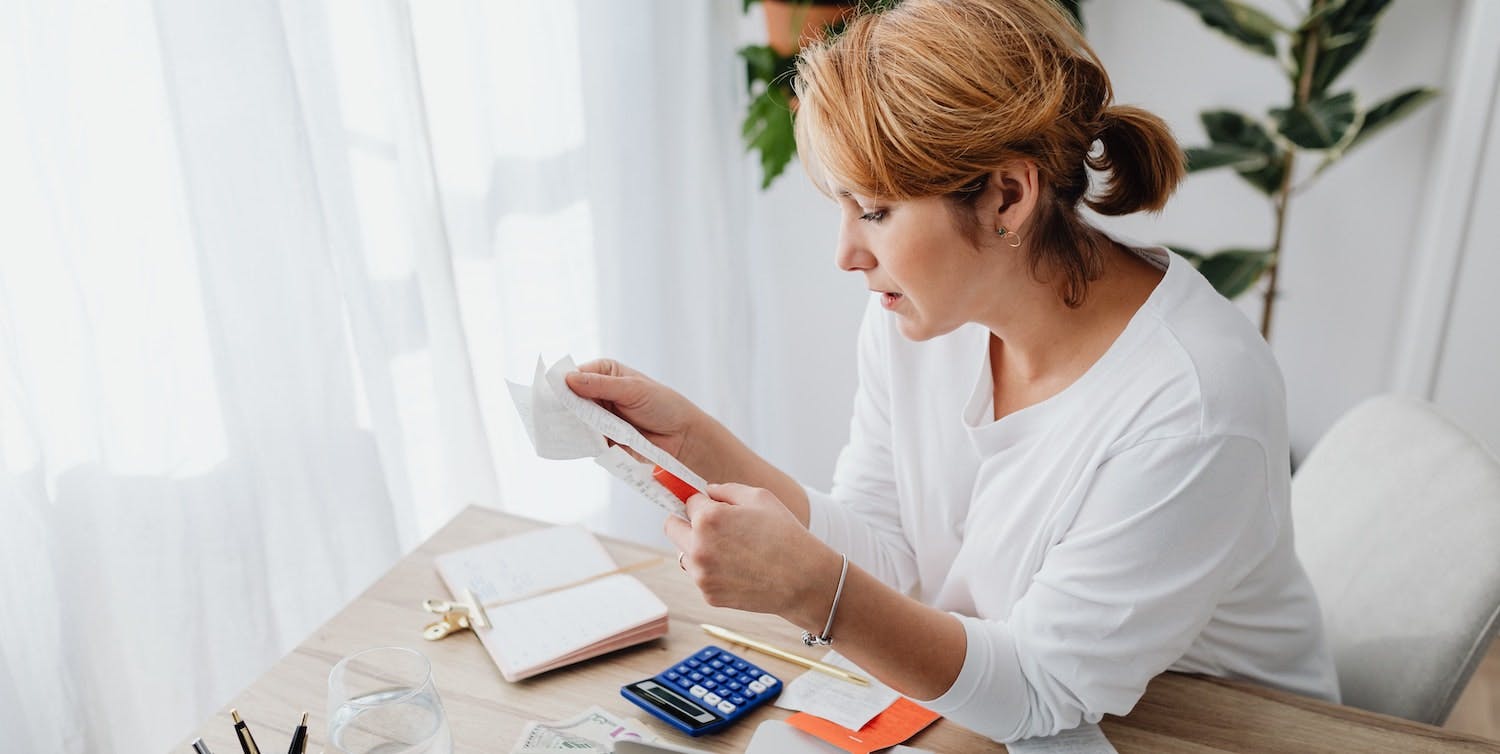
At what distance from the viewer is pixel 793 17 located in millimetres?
2439

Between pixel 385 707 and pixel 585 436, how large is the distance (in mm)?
323

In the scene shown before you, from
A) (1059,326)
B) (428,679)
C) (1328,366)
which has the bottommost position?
(1328,366)

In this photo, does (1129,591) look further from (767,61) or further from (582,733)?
(767,61)

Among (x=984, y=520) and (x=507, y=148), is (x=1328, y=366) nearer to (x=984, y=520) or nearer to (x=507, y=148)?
(x=984, y=520)

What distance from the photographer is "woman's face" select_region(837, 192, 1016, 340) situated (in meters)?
1.15

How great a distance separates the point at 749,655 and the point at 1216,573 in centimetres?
48

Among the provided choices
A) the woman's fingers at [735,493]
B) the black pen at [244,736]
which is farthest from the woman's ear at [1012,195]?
the black pen at [244,736]

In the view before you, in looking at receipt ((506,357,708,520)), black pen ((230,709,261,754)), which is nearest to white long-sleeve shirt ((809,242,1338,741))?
receipt ((506,357,708,520))

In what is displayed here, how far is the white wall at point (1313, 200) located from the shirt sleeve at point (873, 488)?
124 cm

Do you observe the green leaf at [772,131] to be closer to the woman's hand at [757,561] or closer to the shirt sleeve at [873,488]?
the shirt sleeve at [873,488]

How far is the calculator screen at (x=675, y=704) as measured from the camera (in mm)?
1069

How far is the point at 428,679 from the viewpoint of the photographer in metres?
0.91

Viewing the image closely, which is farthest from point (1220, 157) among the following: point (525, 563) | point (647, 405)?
point (525, 563)

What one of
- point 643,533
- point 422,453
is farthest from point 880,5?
point 643,533
